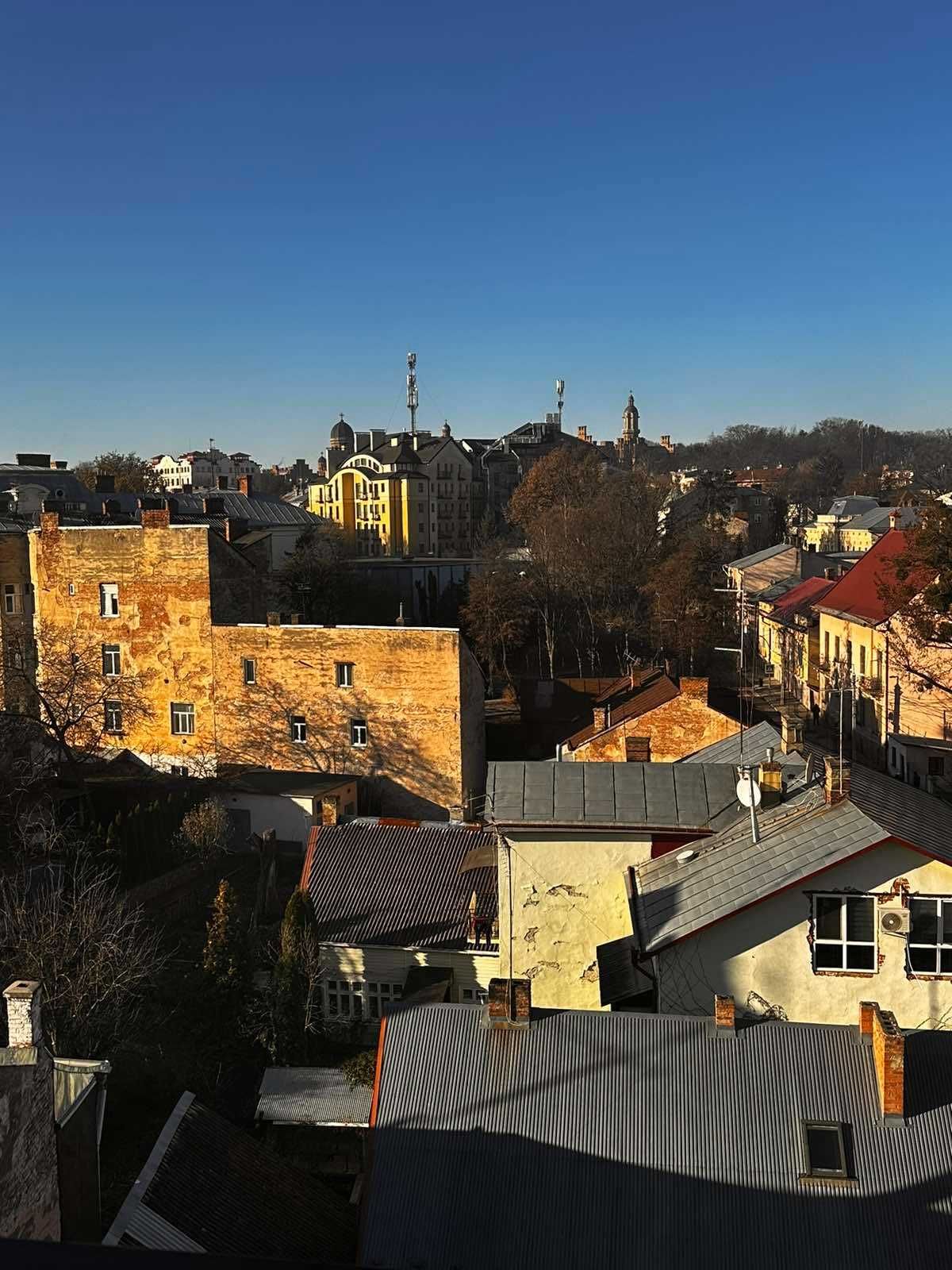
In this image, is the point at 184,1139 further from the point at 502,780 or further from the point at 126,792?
the point at 126,792

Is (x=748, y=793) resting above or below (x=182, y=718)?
above

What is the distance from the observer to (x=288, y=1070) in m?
14.3

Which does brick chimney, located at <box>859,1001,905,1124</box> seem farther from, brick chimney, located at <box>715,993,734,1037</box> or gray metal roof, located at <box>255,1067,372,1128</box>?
gray metal roof, located at <box>255,1067,372,1128</box>

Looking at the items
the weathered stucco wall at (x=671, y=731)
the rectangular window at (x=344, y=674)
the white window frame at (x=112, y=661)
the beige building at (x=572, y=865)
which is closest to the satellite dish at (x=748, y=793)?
the beige building at (x=572, y=865)

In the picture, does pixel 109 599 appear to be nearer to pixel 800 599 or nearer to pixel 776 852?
pixel 800 599

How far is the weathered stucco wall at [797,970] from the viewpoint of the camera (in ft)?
39.0

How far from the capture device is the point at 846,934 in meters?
12.0

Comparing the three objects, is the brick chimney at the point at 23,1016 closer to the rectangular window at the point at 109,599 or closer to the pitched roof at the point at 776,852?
the pitched roof at the point at 776,852

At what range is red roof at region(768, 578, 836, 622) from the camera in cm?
3816

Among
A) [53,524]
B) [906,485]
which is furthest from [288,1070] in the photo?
[906,485]

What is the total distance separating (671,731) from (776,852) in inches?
438

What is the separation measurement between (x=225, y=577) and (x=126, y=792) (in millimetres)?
7076

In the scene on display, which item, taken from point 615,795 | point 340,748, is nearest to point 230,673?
point 340,748

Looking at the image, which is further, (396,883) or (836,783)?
(396,883)
